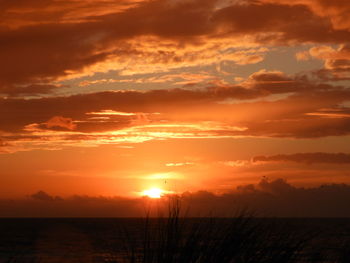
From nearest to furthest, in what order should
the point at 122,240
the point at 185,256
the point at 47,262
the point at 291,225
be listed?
the point at 185,256 → the point at 122,240 → the point at 291,225 → the point at 47,262

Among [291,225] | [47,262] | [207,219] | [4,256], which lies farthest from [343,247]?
[4,256]

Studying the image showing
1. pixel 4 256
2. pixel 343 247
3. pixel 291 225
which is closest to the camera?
pixel 291 225

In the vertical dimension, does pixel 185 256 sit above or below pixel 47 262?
above

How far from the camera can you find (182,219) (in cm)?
527

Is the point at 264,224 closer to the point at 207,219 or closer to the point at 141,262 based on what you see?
the point at 207,219

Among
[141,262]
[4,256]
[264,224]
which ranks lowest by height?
[4,256]

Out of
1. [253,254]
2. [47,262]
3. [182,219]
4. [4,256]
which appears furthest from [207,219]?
[4,256]

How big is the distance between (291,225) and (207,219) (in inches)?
40.3

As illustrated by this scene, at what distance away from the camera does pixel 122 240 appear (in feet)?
17.1

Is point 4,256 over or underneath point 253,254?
underneath

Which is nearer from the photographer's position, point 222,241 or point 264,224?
point 222,241

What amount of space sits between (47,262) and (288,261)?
38.1 m

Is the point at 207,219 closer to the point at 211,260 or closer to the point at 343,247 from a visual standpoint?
the point at 211,260

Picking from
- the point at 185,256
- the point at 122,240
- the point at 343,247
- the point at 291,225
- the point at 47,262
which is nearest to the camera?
the point at 185,256
